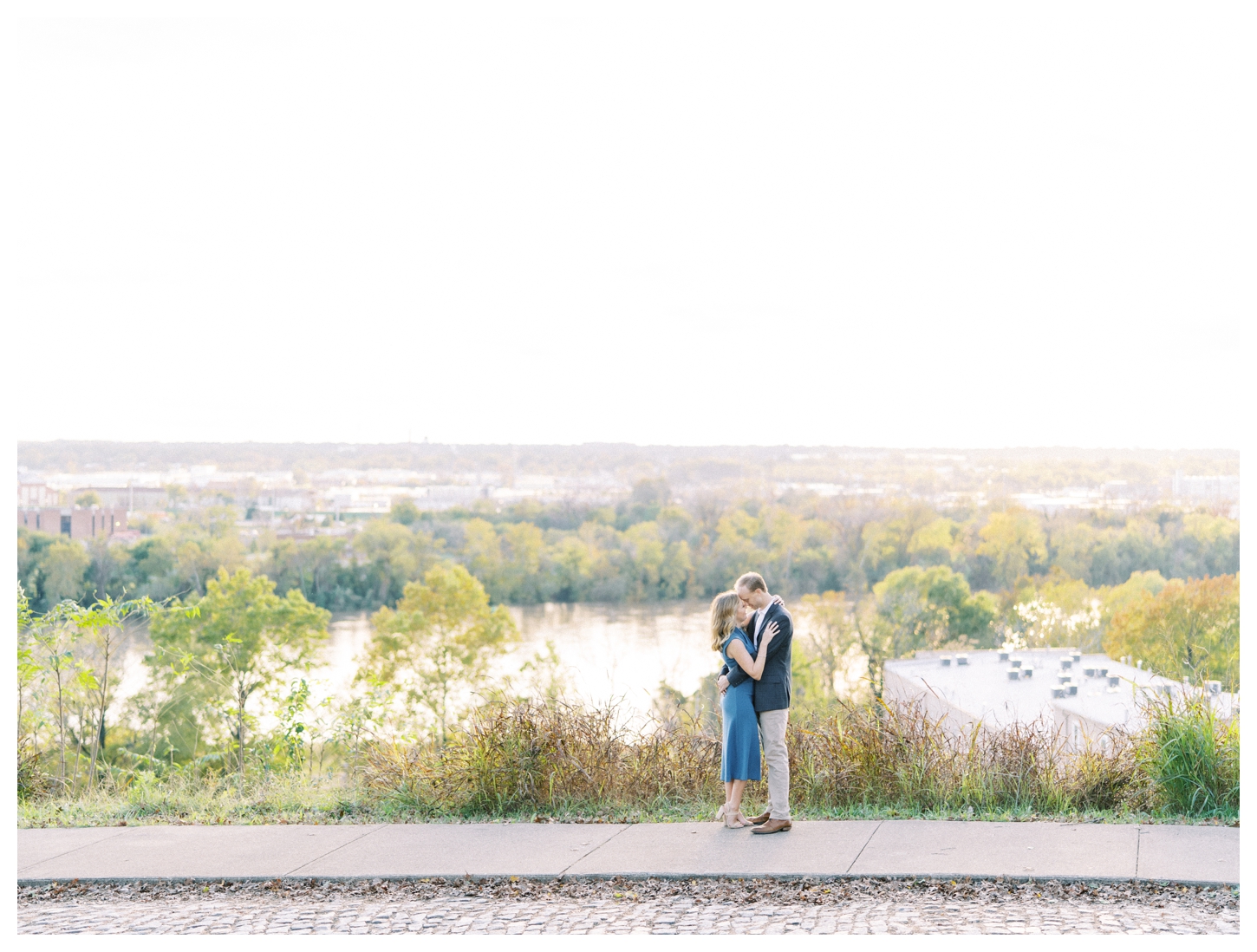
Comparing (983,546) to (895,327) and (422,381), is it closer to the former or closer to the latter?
(895,327)

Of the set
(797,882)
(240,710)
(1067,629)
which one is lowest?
(1067,629)

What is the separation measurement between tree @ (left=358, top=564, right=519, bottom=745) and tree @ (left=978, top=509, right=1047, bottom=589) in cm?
3211

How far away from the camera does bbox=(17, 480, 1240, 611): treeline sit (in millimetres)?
62062

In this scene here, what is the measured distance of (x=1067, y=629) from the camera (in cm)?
5531

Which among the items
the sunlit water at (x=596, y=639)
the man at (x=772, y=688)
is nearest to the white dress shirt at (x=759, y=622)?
the man at (x=772, y=688)

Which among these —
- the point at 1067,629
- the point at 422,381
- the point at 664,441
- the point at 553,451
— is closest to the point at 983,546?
the point at 1067,629

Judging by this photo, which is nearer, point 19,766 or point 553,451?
point 19,766

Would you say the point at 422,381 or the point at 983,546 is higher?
the point at 422,381

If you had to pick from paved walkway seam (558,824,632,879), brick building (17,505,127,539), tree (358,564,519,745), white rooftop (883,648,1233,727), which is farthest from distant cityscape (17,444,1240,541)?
paved walkway seam (558,824,632,879)

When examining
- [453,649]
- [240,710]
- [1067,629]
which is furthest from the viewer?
[1067,629]

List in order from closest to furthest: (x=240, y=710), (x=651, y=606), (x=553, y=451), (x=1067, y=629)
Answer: (x=240, y=710), (x=1067, y=629), (x=651, y=606), (x=553, y=451)

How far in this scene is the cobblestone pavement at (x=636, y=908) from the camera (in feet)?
14.9

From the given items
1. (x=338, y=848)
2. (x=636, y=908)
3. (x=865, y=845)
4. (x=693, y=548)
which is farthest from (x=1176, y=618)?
(x=636, y=908)

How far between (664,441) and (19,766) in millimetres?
74373
